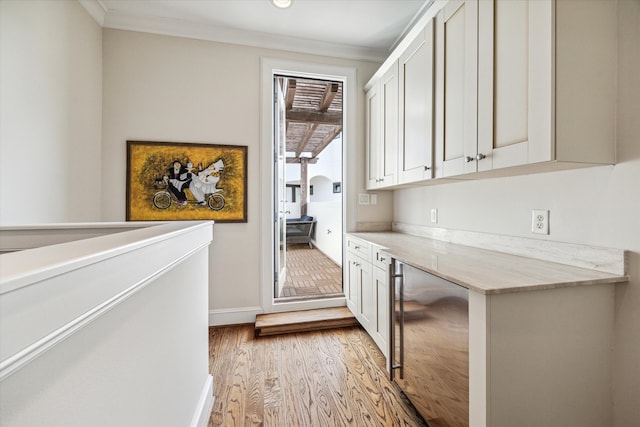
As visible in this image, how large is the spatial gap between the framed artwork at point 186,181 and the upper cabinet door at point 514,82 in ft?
6.67

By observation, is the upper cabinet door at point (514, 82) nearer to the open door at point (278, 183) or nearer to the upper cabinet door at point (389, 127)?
the upper cabinet door at point (389, 127)

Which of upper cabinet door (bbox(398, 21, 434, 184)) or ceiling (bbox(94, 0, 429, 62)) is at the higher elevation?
ceiling (bbox(94, 0, 429, 62))

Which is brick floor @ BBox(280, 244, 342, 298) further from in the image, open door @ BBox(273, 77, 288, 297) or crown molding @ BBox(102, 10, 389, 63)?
crown molding @ BBox(102, 10, 389, 63)

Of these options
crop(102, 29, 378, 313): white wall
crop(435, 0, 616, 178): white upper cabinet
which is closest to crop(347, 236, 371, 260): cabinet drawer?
crop(102, 29, 378, 313): white wall

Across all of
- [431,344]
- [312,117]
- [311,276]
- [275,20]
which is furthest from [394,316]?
[312,117]

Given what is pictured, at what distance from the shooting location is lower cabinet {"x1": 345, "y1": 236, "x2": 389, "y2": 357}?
1935 mm

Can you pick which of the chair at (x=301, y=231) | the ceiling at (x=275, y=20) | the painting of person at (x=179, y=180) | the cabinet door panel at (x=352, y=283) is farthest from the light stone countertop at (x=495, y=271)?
the chair at (x=301, y=231)

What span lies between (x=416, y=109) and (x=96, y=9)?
8.90ft

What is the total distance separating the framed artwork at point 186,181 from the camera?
249 centimetres

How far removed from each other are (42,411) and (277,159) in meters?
2.61

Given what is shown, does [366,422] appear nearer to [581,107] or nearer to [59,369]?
[59,369]

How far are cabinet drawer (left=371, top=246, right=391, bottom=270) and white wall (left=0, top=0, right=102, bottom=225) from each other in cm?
224

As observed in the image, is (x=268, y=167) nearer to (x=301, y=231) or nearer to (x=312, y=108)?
(x=312, y=108)

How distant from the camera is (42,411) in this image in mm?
401
